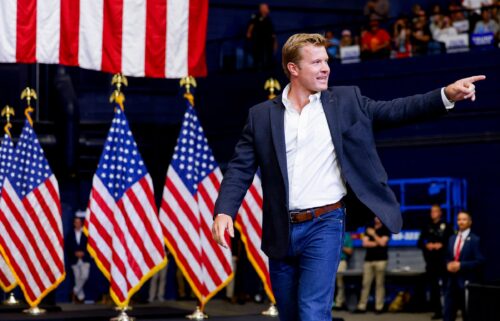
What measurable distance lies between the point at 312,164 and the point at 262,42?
1513 cm

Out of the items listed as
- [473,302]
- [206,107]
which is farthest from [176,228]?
[206,107]

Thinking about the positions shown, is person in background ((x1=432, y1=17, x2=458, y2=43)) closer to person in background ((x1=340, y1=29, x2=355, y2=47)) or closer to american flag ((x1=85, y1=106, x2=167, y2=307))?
person in background ((x1=340, y1=29, x2=355, y2=47))

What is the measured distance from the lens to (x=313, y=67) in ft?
18.4

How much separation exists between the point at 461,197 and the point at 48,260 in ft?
24.1

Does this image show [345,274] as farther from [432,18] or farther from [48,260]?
[48,260]

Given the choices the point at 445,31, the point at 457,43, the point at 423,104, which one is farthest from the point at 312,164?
the point at 445,31

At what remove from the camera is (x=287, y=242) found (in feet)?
18.1

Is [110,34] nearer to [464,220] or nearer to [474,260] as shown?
[464,220]

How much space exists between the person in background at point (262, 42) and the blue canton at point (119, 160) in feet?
25.7

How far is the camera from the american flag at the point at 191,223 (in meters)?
13.0

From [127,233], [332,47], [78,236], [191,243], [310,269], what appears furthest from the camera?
[78,236]

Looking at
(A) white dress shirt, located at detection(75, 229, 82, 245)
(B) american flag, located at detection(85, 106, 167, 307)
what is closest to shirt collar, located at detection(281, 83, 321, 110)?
(B) american flag, located at detection(85, 106, 167, 307)

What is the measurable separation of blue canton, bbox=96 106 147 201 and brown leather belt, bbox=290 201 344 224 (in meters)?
7.34

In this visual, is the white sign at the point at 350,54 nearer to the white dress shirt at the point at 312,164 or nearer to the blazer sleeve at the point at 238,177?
the blazer sleeve at the point at 238,177
